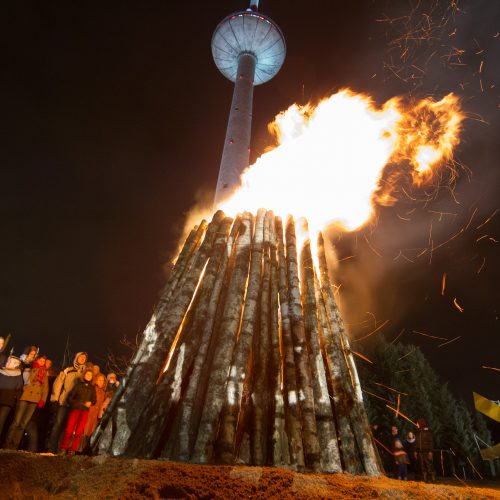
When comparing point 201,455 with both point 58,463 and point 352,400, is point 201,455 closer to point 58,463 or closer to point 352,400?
point 58,463

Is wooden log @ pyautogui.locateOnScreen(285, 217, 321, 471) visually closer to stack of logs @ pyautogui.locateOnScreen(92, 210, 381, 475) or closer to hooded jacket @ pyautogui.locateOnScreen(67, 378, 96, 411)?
stack of logs @ pyautogui.locateOnScreen(92, 210, 381, 475)

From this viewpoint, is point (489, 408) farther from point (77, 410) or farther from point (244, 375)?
point (77, 410)

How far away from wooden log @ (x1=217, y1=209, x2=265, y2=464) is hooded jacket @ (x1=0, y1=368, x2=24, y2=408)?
4.23 m

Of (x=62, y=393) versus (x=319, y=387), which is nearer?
(x=319, y=387)

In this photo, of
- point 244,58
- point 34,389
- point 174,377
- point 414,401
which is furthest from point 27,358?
point 414,401

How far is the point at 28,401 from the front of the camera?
6.61m

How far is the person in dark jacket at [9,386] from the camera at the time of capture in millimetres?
6273

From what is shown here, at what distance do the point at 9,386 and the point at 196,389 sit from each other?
3.90 meters

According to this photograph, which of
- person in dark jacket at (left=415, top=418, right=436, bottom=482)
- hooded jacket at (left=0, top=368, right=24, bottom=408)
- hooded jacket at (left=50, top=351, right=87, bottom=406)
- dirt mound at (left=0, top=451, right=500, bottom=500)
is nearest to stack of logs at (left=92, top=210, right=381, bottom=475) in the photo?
dirt mound at (left=0, top=451, right=500, bottom=500)

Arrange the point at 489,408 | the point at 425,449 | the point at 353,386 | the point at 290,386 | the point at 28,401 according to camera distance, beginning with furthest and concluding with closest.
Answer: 1. the point at 425,449
2. the point at 28,401
3. the point at 353,386
4. the point at 290,386
5. the point at 489,408

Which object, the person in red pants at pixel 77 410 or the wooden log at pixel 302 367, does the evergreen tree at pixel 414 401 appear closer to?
the wooden log at pixel 302 367

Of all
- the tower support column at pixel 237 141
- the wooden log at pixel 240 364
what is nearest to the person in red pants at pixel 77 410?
the wooden log at pixel 240 364

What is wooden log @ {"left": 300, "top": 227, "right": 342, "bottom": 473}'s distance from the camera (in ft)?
14.6

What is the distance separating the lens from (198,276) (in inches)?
252
